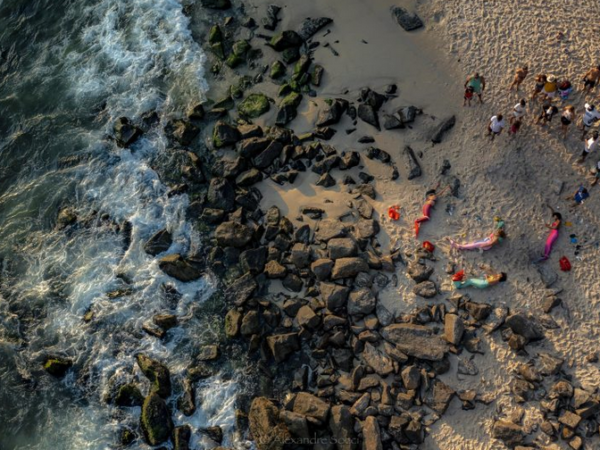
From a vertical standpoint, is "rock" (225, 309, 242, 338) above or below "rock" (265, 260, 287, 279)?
below

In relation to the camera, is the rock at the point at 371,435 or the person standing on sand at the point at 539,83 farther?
the person standing on sand at the point at 539,83

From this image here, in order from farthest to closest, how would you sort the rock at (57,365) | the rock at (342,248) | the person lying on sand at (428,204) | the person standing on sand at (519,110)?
the person standing on sand at (519,110), the person lying on sand at (428,204), the rock at (342,248), the rock at (57,365)

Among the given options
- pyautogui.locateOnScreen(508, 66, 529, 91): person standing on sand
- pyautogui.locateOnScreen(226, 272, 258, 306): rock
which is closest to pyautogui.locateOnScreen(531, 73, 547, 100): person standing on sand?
pyautogui.locateOnScreen(508, 66, 529, 91): person standing on sand

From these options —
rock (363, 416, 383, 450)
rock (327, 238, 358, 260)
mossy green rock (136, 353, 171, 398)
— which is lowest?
mossy green rock (136, 353, 171, 398)

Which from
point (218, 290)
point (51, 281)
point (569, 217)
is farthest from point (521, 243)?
point (51, 281)

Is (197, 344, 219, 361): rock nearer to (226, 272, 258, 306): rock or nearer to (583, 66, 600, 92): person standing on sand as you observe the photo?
(226, 272, 258, 306): rock

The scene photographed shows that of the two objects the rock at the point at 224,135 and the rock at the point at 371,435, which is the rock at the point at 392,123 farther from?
the rock at the point at 371,435

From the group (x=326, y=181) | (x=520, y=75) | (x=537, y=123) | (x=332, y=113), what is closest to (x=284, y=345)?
(x=326, y=181)

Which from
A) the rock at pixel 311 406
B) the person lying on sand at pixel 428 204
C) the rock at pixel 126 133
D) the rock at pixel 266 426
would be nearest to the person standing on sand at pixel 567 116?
the person lying on sand at pixel 428 204
